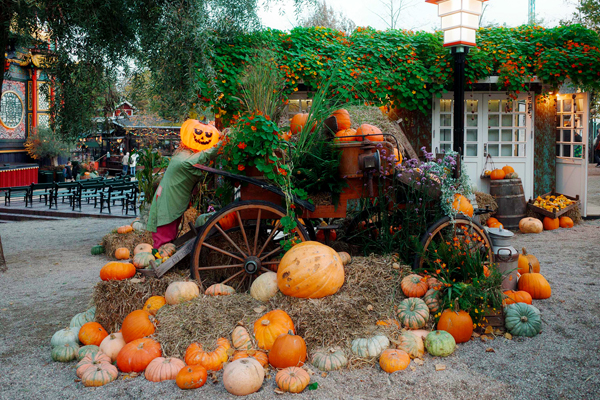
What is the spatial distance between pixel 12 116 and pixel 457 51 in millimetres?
18251

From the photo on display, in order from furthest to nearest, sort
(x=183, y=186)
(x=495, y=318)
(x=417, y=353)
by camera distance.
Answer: (x=183, y=186) → (x=495, y=318) → (x=417, y=353)

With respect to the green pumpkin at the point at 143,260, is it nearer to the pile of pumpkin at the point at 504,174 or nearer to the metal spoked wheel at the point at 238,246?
the metal spoked wheel at the point at 238,246

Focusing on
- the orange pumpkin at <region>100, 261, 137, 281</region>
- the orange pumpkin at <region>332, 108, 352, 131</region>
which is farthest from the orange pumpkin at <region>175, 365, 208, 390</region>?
the orange pumpkin at <region>332, 108, 352, 131</region>

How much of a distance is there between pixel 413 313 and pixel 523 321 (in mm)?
876

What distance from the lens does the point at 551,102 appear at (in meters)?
9.91

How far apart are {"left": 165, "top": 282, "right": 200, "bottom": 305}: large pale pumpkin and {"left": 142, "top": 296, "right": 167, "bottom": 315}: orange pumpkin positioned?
0.24ft

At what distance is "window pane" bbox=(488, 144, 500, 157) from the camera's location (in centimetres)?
984

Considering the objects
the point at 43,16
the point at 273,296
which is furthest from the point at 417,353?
the point at 43,16

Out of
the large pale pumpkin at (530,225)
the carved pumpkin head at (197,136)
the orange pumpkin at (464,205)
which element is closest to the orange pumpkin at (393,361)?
the orange pumpkin at (464,205)

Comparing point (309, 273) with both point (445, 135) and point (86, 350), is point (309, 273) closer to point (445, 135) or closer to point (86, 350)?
point (86, 350)

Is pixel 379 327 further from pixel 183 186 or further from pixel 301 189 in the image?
pixel 183 186

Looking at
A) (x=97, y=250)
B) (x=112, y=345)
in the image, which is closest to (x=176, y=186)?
(x=112, y=345)

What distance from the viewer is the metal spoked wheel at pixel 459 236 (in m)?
4.31

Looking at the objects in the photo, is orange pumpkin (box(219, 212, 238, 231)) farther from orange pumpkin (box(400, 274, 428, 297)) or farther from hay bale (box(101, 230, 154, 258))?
hay bale (box(101, 230, 154, 258))
